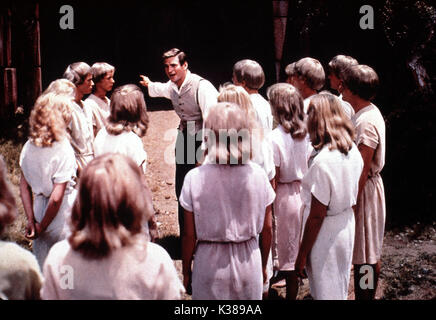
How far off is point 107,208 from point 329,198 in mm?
1539

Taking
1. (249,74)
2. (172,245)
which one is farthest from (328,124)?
(172,245)

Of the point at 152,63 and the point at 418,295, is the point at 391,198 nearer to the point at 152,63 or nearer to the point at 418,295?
the point at 418,295

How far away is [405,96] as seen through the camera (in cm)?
704

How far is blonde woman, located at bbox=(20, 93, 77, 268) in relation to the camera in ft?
10.3

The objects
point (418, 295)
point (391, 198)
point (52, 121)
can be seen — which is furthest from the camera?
point (391, 198)

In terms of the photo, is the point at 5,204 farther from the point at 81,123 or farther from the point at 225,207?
the point at 81,123

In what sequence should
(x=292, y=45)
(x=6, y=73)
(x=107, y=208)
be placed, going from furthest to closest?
(x=292, y=45), (x=6, y=73), (x=107, y=208)

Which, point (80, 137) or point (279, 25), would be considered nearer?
point (80, 137)

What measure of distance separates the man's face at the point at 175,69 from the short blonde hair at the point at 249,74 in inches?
24.2

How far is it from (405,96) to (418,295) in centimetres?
341

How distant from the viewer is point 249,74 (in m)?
4.14

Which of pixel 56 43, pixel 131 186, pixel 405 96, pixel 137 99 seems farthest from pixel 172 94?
pixel 56 43

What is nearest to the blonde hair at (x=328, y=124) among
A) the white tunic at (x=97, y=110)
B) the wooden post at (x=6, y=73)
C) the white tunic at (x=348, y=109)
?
the white tunic at (x=348, y=109)

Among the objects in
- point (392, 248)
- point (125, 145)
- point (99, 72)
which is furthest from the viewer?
point (392, 248)
